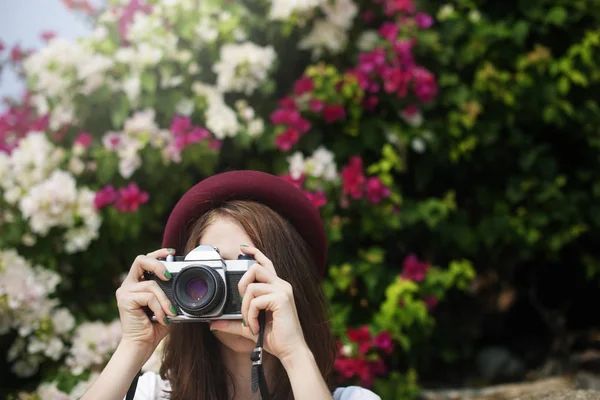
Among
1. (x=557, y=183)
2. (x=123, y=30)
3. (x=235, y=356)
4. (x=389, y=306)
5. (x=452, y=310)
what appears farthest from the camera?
(x=452, y=310)

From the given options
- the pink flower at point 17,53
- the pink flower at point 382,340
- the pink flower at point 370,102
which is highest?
the pink flower at point 17,53

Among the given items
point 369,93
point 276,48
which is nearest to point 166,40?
point 276,48

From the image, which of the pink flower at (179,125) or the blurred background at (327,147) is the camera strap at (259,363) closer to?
the blurred background at (327,147)

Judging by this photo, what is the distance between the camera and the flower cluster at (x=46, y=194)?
2.83 meters

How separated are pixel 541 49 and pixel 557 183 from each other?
678 mm

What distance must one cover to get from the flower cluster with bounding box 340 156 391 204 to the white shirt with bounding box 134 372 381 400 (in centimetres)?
136

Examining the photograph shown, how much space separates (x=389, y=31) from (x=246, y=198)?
175cm

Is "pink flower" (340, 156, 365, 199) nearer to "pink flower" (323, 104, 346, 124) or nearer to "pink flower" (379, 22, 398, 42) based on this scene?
"pink flower" (323, 104, 346, 124)

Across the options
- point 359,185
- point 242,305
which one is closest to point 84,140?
point 359,185

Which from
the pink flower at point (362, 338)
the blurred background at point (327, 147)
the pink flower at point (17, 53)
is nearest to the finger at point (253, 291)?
the blurred background at point (327, 147)

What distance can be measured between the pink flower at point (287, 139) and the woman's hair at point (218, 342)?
4.31 ft

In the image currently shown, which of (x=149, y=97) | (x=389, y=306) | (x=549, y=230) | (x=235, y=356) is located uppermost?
(x=149, y=97)

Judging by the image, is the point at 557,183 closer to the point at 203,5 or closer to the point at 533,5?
the point at 533,5

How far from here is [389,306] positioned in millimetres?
2926
